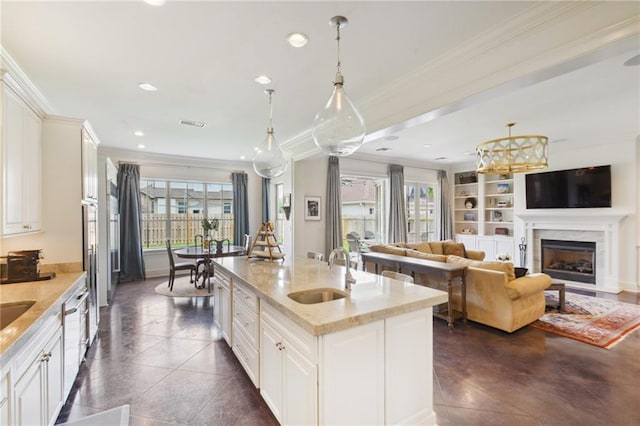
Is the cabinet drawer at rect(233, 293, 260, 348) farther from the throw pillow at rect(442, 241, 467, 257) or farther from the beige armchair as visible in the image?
the throw pillow at rect(442, 241, 467, 257)

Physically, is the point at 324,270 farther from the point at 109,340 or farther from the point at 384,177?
the point at 384,177

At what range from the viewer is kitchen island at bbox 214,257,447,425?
5.54 ft

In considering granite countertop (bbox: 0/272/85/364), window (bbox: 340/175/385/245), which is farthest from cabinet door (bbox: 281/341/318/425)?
window (bbox: 340/175/385/245)

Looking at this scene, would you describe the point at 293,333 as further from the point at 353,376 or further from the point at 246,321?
the point at 246,321

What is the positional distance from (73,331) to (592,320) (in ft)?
19.9

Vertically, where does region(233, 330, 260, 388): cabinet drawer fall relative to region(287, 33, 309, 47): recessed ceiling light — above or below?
below

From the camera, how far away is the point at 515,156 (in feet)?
14.4

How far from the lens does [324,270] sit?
309 centimetres

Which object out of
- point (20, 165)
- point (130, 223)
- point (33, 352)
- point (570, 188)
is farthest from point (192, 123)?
point (570, 188)

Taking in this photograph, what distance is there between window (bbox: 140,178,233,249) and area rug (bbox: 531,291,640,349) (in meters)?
6.91

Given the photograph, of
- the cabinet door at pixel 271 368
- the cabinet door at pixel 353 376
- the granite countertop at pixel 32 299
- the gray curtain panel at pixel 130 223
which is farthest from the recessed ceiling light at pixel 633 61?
the gray curtain panel at pixel 130 223

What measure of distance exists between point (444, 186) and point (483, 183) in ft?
3.35

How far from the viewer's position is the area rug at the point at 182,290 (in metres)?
5.58

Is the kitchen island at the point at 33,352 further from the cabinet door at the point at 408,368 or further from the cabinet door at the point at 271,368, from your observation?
the cabinet door at the point at 408,368
